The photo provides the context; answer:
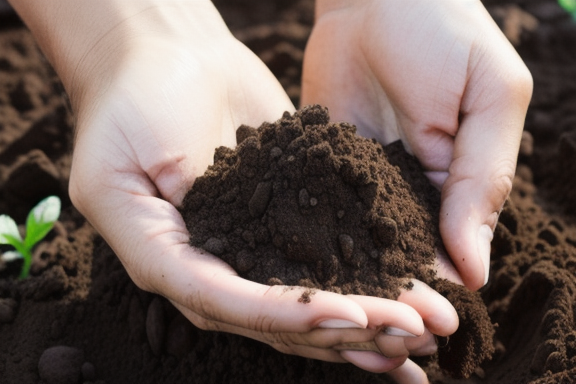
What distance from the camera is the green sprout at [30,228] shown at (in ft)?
6.86

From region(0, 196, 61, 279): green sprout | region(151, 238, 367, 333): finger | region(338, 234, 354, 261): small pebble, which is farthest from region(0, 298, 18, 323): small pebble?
region(338, 234, 354, 261): small pebble

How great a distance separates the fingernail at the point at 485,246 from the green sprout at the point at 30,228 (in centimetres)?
147

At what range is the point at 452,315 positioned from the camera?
154 cm

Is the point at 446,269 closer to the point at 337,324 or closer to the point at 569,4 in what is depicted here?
the point at 337,324

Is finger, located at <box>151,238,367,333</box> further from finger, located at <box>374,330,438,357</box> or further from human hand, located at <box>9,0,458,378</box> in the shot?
finger, located at <box>374,330,438,357</box>

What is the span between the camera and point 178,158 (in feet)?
6.14

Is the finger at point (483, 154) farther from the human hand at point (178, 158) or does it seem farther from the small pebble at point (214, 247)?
the small pebble at point (214, 247)

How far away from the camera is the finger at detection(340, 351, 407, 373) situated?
4.95 ft

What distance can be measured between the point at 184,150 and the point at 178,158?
1.4 inches

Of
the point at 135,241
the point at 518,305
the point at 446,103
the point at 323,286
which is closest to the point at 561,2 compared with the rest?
the point at 446,103

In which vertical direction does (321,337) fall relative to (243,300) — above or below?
below

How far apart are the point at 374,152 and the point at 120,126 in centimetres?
79

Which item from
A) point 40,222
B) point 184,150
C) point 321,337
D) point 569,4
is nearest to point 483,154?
point 321,337

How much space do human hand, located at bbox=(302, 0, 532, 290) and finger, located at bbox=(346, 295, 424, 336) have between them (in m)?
0.38
